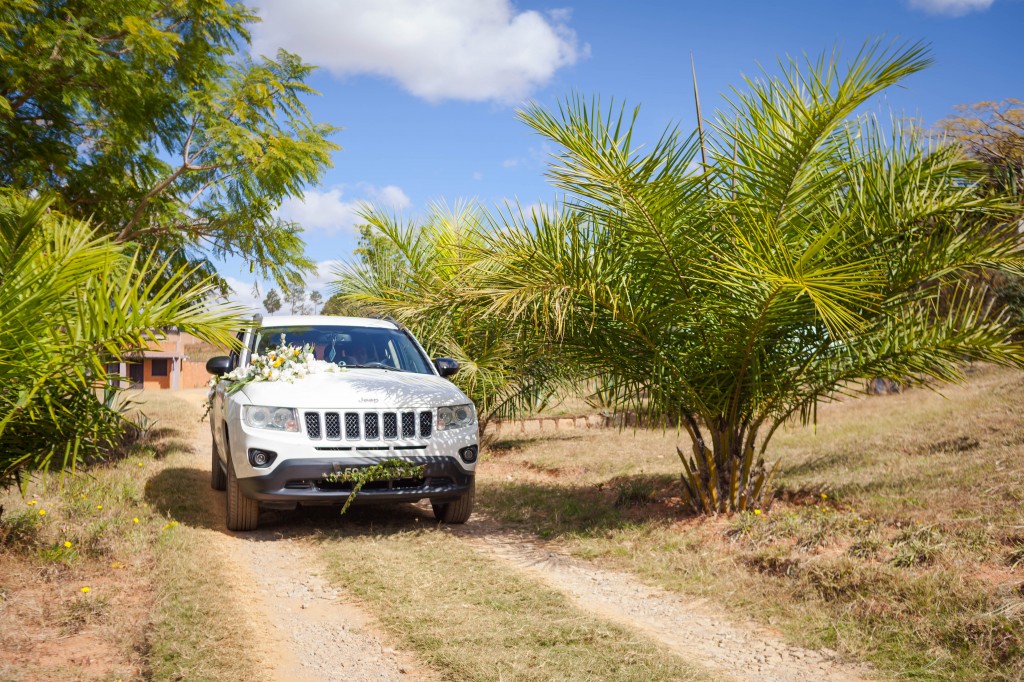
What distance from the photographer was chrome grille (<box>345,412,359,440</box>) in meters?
6.00

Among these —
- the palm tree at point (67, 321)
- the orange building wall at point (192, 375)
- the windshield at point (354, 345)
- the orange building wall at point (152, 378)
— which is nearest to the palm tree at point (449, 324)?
the windshield at point (354, 345)

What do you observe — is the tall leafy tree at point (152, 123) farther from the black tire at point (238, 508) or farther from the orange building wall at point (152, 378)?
the orange building wall at point (152, 378)

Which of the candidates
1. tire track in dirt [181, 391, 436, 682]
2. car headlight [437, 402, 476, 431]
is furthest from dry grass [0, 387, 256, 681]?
car headlight [437, 402, 476, 431]

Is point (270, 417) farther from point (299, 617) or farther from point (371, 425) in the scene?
point (299, 617)

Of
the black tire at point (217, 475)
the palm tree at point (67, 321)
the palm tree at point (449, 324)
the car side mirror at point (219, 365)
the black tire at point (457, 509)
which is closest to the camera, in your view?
the palm tree at point (67, 321)

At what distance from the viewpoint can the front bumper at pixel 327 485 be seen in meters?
5.73

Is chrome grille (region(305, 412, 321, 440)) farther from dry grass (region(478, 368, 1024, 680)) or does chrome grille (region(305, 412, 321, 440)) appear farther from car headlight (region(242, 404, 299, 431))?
dry grass (region(478, 368, 1024, 680))

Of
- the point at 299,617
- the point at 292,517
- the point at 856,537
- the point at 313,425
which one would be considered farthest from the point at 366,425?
the point at 856,537

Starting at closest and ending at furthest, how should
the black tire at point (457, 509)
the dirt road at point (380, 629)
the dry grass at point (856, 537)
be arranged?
the dirt road at point (380, 629) → the dry grass at point (856, 537) → the black tire at point (457, 509)

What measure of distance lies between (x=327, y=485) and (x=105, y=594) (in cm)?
180

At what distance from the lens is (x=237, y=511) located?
620cm

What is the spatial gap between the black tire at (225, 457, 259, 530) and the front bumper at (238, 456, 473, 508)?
230 mm

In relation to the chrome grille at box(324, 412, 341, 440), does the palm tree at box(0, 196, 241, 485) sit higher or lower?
higher

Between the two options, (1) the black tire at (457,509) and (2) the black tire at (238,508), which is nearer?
(2) the black tire at (238,508)
